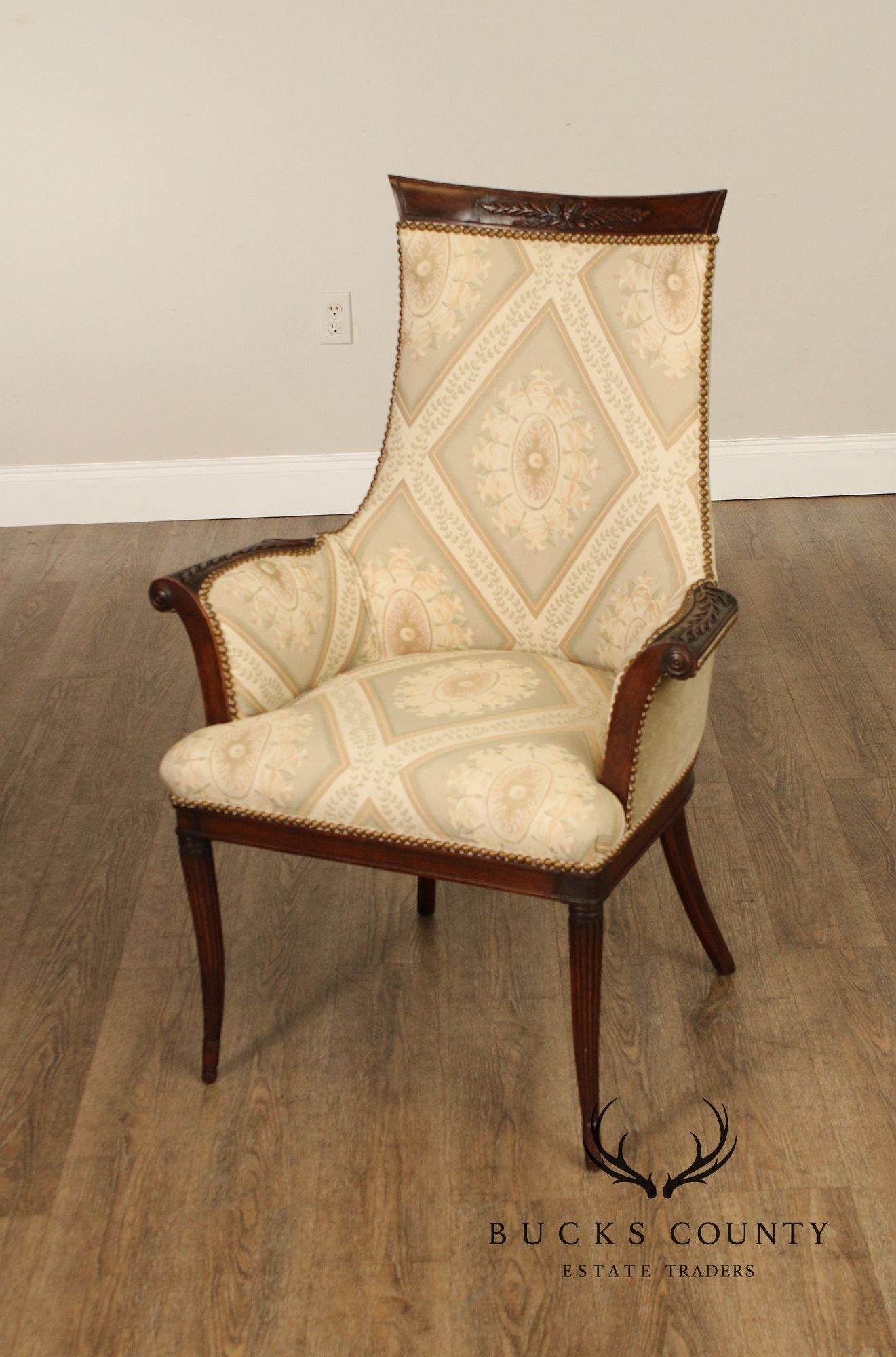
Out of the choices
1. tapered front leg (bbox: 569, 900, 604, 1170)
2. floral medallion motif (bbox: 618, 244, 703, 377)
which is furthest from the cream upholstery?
tapered front leg (bbox: 569, 900, 604, 1170)

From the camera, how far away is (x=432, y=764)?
4.67 ft

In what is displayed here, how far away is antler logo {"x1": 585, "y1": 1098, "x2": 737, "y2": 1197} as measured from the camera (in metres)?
1.46

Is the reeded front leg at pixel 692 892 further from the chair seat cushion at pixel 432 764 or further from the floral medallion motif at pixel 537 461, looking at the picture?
the floral medallion motif at pixel 537 461

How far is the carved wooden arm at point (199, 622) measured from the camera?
1.53 meters

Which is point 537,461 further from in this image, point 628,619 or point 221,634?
point 221,634

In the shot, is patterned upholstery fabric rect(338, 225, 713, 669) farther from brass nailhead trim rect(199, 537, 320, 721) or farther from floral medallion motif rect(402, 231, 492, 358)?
brass nailhead trim rect(199, 537, 320, 721)

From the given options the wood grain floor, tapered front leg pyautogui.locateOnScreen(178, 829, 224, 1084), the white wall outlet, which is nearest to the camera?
the wood grain floor

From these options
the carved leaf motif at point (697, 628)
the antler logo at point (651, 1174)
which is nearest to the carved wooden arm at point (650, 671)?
the carved leaf motif at point (697, 628)

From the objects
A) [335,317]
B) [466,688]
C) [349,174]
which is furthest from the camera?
[335,317]

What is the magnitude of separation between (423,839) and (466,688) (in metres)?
0.22

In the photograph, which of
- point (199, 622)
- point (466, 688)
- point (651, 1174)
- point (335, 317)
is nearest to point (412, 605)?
point (466, 688)

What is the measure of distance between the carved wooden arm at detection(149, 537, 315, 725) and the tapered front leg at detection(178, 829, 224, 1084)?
5.9 inches

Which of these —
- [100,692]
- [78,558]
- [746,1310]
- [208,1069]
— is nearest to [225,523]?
[78,558]

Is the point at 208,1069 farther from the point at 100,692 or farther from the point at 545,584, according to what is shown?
the point at 100,692
